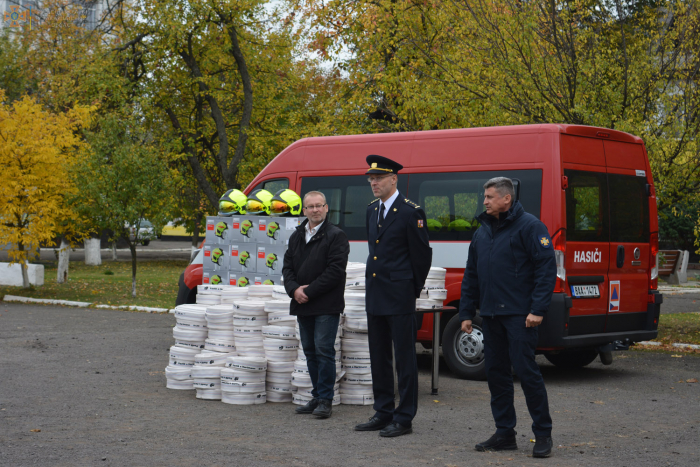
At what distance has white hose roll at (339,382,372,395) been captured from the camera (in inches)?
309

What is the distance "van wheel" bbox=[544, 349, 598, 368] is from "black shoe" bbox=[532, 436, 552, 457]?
4.86 metres

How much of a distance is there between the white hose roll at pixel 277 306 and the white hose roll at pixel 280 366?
48 centimetres

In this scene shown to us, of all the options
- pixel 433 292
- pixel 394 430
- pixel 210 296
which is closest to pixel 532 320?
pixel 394 430

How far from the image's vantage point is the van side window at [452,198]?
9.48 meters

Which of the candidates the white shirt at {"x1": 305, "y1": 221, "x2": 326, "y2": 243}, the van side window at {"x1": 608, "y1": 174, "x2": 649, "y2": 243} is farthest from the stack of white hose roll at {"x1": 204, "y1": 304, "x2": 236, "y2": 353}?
the van side window at {"x1": 608, "y1": 174, "x2": 649, "y2": 243}

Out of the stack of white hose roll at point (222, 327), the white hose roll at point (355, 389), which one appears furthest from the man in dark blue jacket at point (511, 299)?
the stack of white hose roll at point (222, 327)

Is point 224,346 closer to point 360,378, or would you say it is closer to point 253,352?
point 253,352

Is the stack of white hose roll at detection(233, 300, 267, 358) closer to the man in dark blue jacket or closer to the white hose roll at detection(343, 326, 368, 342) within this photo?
the white hose roll at detection(343, 326, 368, 342)

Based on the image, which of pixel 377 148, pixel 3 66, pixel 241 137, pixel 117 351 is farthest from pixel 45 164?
pixel 3 66

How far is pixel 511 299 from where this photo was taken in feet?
19.4

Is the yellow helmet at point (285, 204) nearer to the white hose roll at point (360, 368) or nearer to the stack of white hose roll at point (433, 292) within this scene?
the stack of white hose roll at point (433, 292)

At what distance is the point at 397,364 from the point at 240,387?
184 cm

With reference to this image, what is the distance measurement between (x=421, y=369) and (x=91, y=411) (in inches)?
182

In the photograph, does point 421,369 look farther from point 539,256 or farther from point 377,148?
point 539,256
